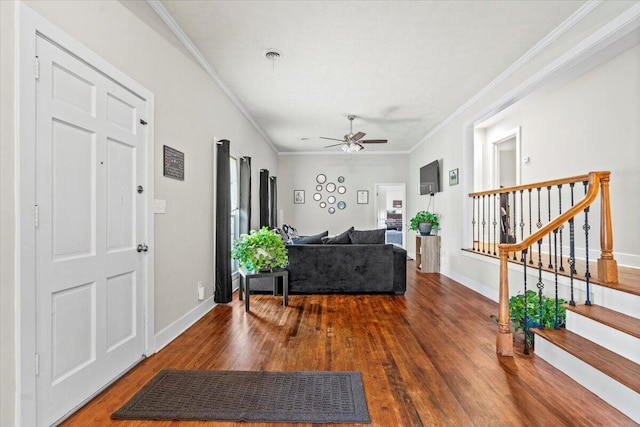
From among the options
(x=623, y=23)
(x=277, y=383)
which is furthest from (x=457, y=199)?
(x=277, y=383)

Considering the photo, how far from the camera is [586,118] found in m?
4.61

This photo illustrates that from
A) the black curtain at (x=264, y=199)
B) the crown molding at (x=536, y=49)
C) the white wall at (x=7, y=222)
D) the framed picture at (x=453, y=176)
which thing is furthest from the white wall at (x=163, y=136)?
the framed picture at (x=453, y=176)

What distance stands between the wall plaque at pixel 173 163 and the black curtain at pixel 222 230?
37.9 inches

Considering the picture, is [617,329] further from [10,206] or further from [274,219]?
[274,219]

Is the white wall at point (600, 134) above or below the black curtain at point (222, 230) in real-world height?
above

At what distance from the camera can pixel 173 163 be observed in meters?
3.33

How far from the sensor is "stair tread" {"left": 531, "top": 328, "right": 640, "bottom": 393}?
2070mm

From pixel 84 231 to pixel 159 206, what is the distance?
0.91m

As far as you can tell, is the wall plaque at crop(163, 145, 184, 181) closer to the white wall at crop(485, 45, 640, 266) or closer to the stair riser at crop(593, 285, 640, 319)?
the stair riser at crop(593, 285, 640, 319)

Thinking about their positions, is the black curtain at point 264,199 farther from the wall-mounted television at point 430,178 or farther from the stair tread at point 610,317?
the stair tread at point 610,317

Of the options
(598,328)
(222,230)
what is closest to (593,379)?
(598,328)

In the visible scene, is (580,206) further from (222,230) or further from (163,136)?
(222,230)

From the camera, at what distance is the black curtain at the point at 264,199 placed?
735cm

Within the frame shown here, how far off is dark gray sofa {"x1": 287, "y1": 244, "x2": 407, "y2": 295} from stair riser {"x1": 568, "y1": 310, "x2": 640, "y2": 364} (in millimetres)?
2442
